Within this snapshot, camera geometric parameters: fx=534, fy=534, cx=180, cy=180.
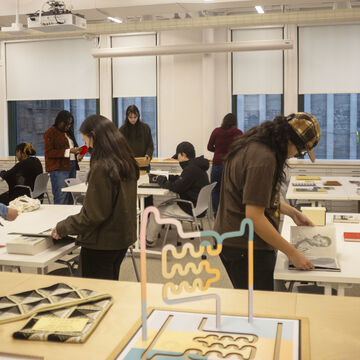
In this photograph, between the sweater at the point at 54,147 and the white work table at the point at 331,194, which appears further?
the sweater at the point at 54,147

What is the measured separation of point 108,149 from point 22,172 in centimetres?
421

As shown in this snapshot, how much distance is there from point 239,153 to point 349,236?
1152mm

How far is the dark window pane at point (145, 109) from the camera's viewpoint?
9500mm

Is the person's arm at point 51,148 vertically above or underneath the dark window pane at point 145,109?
underneath

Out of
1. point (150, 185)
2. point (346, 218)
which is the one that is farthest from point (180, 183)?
point (346, 218)

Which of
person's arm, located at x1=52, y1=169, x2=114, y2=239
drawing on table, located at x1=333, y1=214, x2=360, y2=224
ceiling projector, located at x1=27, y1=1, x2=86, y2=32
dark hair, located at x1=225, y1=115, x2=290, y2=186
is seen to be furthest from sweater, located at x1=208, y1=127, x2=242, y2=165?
dark hair, located at x1=225, y1=115, x2=290, y2=186

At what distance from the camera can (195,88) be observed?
29.1 ft

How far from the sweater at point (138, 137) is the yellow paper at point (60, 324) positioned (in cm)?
528

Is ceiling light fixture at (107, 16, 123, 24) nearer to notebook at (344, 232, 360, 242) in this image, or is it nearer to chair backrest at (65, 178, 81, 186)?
chair backrest at (65, 178, 81, 186)

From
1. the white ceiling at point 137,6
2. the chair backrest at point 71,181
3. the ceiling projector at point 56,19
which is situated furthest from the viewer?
the white ceiling at point 137,6

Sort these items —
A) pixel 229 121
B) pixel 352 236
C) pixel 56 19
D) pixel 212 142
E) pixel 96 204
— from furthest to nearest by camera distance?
pixel 212 142, pixel 229 121, pixel 56 19, pixel 352 236, pixel 96 204

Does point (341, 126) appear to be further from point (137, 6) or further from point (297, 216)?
point (297, 216)

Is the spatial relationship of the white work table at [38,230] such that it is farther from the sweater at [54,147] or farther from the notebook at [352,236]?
the sweater at [54,147]

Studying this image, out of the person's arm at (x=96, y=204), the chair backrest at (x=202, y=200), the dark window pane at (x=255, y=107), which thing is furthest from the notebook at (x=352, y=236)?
the dark window pane at (x=255, y=107)
